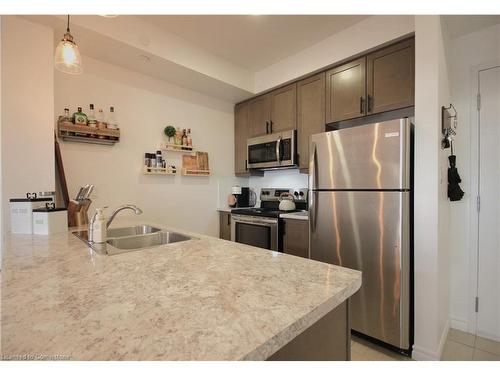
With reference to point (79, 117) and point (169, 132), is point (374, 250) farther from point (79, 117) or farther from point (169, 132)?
point (79, 117)

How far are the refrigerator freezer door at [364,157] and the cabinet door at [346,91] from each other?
517mm

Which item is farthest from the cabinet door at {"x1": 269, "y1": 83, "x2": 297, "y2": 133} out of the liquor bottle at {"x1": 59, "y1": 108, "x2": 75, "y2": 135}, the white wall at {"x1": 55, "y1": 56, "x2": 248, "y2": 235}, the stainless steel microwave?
the liquor bottle at {"x1": 59, "y1": 108, "x2": 75, "y2": 135}

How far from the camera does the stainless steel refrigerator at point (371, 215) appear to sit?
1.72 metres

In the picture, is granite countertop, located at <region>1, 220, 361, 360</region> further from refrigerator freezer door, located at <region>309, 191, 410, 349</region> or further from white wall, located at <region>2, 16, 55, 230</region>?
refrigerator freezer door, located at <region>309, 191, 410, 349</region>

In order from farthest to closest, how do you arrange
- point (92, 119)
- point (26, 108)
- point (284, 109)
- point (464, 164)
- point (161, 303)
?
point (284, 109) < point (92, 119) < point (464, 164) < point (26, 108) < point (161, 303)

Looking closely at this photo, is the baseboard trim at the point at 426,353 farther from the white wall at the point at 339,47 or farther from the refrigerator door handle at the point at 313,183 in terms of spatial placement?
the white wall at the point at 339,47

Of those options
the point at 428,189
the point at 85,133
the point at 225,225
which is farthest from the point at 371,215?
the point at 85,133

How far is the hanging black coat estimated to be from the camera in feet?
6.32

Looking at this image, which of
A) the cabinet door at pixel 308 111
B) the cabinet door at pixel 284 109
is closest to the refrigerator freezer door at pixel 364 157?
the cabinet door at pixel 308 111

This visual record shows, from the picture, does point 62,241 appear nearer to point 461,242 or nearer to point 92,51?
point 92,51

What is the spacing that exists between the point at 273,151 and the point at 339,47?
3.96 feet

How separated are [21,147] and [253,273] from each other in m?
1.86

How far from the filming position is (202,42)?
2506 millimetres

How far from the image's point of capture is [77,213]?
73.7 inches
